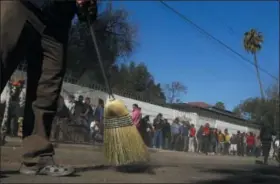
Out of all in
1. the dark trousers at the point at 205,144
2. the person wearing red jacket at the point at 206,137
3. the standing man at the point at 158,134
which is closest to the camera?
the standing man at the point at 158,134

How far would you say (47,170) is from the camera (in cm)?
450

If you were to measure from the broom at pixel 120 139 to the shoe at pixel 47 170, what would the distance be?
1.40ft

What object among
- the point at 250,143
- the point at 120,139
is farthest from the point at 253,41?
the point at 120,139

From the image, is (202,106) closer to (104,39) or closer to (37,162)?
(104,39)

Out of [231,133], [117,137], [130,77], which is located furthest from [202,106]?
[117,137]

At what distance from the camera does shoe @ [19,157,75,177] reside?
445 centimetres

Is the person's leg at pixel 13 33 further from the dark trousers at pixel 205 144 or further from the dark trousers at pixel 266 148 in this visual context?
the dark trousers at pixel 205 144

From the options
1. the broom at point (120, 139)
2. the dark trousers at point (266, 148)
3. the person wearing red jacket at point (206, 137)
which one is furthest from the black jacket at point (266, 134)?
the broom at point (120, 139)

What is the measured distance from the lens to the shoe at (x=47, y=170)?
175 inches

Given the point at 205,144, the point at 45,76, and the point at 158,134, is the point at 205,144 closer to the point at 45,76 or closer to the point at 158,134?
the point at 158,134

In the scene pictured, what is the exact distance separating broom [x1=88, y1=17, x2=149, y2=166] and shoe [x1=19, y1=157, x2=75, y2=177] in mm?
425

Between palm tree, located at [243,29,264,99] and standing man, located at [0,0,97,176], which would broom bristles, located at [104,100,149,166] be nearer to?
standing man, located at [0,0,97,176]

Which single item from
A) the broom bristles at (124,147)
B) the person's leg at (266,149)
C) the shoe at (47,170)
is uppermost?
the person's leg at (266,149)

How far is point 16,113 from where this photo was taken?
1293 centimetres
